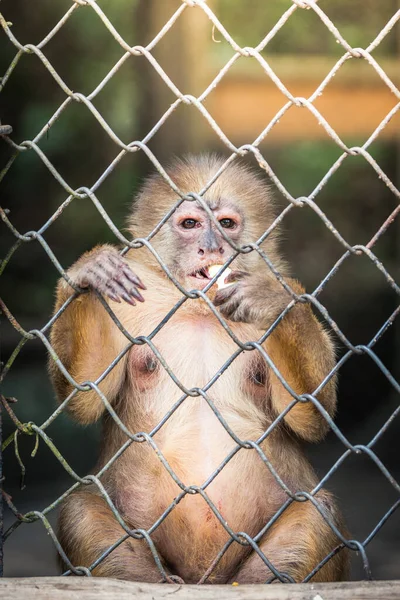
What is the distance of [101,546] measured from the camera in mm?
3781

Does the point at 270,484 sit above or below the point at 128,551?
above

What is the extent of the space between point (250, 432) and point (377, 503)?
371 cm

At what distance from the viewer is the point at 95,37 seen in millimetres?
10000

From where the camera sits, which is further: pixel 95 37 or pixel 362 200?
pixel 362 200

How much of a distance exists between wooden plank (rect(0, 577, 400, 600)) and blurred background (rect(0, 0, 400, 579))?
17.3 ft

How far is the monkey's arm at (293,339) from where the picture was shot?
334 cm

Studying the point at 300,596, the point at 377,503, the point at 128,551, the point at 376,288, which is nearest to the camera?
the point at 300,596

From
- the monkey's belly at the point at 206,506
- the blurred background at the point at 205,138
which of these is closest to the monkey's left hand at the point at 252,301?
the monkey's belly at the point at 206,506

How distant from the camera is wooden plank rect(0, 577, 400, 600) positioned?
2.80m

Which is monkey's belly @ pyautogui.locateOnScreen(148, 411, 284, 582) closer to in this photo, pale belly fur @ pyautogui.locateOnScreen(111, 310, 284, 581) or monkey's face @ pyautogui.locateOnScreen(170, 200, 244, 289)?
pale belly fur @ pyautogui.locateOnScreen(111, 310, 284, 581)

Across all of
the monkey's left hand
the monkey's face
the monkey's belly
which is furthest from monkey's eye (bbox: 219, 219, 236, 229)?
the monkey's left hand

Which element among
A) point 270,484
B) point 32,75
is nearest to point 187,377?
point 270,484

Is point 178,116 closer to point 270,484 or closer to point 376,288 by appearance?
point 376,288

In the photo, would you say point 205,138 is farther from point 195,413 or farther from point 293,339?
point 293,339
